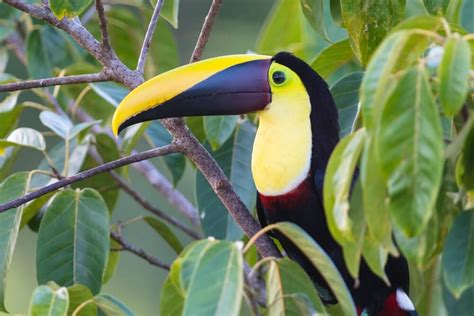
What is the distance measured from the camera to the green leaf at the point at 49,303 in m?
1.31

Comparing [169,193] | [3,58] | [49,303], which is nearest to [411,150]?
[49,303]

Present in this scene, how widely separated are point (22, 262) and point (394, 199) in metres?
4.64

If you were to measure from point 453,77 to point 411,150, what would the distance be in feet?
0.31

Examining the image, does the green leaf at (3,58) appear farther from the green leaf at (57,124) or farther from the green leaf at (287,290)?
the green leaf at (287,290)

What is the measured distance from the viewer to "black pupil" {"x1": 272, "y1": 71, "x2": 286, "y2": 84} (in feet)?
6.77

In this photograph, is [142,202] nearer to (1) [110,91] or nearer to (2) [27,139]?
(1) [110,91]

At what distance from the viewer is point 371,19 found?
1.62m

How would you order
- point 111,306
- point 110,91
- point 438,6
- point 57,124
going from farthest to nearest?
point 110,91 < point 57,124 < point 438,6 < point 111,306

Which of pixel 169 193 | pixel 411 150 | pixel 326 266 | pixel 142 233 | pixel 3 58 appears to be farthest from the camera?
pixel 142 233

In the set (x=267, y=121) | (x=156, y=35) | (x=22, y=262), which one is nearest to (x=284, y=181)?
(x=267, y=121)

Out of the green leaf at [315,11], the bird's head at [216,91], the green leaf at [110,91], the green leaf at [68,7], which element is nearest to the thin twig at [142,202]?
the green leaf at [110,91]

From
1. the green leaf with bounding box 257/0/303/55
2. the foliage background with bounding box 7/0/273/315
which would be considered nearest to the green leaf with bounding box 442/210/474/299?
the green leaf with bounding box 257/0/303/55

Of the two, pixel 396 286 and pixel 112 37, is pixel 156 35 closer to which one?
pixel 112 37

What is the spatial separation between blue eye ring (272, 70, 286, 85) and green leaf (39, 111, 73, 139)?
0.48m
